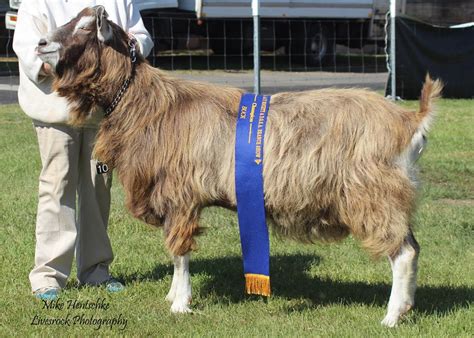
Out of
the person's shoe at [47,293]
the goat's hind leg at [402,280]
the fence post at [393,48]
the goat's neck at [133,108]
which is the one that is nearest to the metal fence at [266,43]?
the fence post at [393,48]

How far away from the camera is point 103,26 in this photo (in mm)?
5469

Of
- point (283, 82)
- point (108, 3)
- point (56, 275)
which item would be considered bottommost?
point (283, 82)

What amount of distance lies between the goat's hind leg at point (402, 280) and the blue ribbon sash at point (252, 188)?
83 centimetres

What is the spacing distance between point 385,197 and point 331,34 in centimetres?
2026

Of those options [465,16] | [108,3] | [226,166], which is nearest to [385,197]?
[226,166]

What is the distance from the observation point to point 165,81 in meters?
5.81

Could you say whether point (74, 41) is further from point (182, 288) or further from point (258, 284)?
point (258, 284)

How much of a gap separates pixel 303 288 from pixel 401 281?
3.71 feet

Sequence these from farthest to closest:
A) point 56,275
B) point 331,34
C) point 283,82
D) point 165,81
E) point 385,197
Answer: point 331,34 → point 283,82 → point 56,275 → point 165,81 → point 385,197

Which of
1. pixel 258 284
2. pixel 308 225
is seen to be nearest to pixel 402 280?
pixel 308 225

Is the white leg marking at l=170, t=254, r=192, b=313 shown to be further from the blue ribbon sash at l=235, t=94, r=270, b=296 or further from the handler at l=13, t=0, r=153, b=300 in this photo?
the handler at l=13, t=0, r=153, b=300

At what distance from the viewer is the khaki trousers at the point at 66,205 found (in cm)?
611

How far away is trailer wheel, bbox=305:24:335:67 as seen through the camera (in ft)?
81.4

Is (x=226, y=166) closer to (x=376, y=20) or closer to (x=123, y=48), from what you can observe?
(x=123, y=48)
